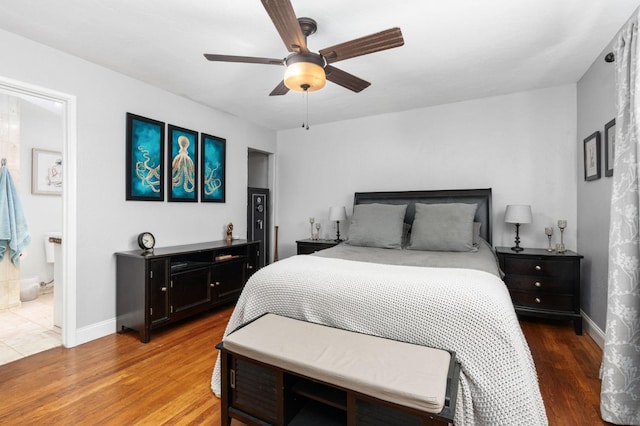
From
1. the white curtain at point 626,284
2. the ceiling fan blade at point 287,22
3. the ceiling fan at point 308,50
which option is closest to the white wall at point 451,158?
the white curtain at point 626,284

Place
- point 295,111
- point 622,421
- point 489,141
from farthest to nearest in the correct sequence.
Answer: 1. point 295,111
2. point 489,141
3. point 622,421

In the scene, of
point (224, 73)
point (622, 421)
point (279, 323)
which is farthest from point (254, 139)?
point (622, 421)

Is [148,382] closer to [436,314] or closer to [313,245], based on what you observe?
[436,314]

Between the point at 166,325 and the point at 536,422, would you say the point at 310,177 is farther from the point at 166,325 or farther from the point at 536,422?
the point at 536,422

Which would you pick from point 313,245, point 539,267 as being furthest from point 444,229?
point 313,245

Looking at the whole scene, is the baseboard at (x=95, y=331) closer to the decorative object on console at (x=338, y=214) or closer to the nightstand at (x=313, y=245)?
the nightstand at (x=313, y=245)

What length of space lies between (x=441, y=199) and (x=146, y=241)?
321cm

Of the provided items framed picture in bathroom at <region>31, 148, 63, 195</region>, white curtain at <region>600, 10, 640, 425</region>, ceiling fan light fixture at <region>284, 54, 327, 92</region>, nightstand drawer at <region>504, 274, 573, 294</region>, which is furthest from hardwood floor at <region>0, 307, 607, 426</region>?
framed picture in bathroom at <region>31, 148, 63, 195</region>

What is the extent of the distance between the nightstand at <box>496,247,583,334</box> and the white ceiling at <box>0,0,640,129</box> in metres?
1.75

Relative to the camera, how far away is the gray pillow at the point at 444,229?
2.98 metres

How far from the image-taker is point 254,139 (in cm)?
464

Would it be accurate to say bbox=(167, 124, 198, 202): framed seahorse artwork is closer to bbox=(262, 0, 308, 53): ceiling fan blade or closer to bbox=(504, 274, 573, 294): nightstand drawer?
bbox=(262, 0, 308, 53): ceiling fan blade

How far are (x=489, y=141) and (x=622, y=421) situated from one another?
9.16ft

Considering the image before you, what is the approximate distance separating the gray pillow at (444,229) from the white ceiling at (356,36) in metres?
1.31
